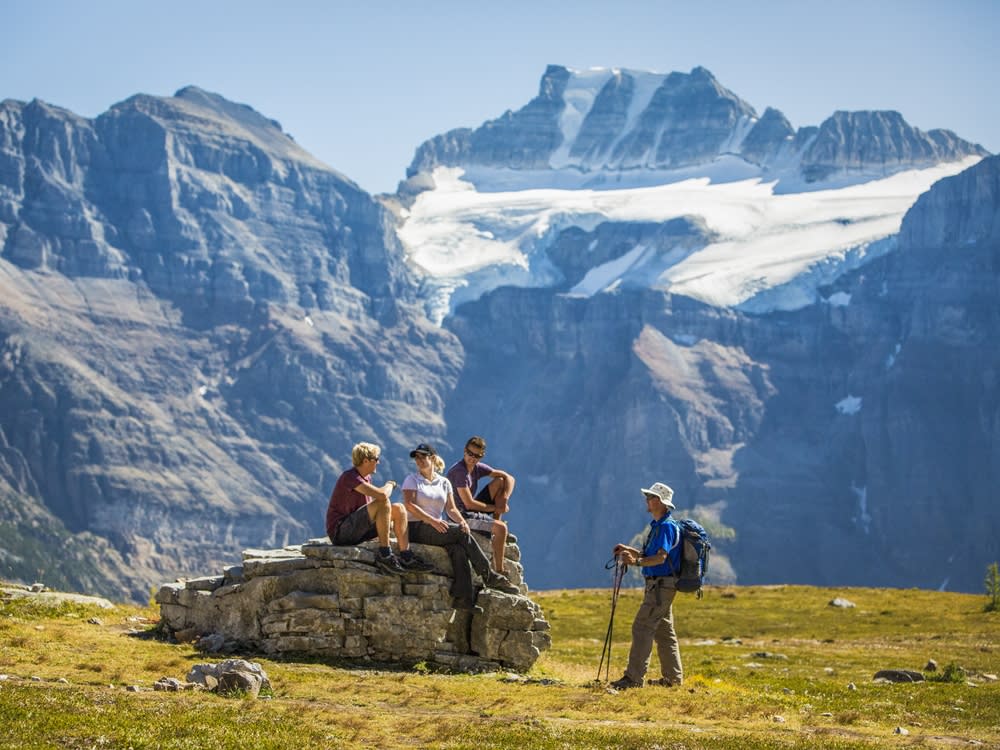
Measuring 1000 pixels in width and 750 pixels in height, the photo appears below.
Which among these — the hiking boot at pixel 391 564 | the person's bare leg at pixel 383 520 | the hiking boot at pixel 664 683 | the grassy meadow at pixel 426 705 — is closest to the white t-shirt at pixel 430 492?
the person's bare leg at pixel 383 520

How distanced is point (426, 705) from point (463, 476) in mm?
10235

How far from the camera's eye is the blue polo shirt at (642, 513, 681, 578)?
33.8m

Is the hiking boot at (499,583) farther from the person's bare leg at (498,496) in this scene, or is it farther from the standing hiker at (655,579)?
the standing hiker at (655,579)

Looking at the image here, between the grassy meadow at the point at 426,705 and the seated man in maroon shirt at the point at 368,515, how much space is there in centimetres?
271

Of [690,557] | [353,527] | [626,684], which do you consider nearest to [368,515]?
[353,527]

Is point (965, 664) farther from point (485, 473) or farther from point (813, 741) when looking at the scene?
point (813, 741)

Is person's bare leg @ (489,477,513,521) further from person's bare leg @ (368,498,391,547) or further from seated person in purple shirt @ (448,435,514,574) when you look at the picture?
person's bare leg @ (368,498,391,547)

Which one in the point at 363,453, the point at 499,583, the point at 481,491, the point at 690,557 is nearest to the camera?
the point at 690,557

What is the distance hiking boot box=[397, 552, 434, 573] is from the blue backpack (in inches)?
238

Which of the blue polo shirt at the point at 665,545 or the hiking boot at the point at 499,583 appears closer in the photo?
the blue polo shirt at the point at 665,545

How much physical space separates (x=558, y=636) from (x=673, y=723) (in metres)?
41.0

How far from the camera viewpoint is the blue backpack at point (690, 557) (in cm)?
3378

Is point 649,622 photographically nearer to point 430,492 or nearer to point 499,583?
point 499,583

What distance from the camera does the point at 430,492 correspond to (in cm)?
3597
